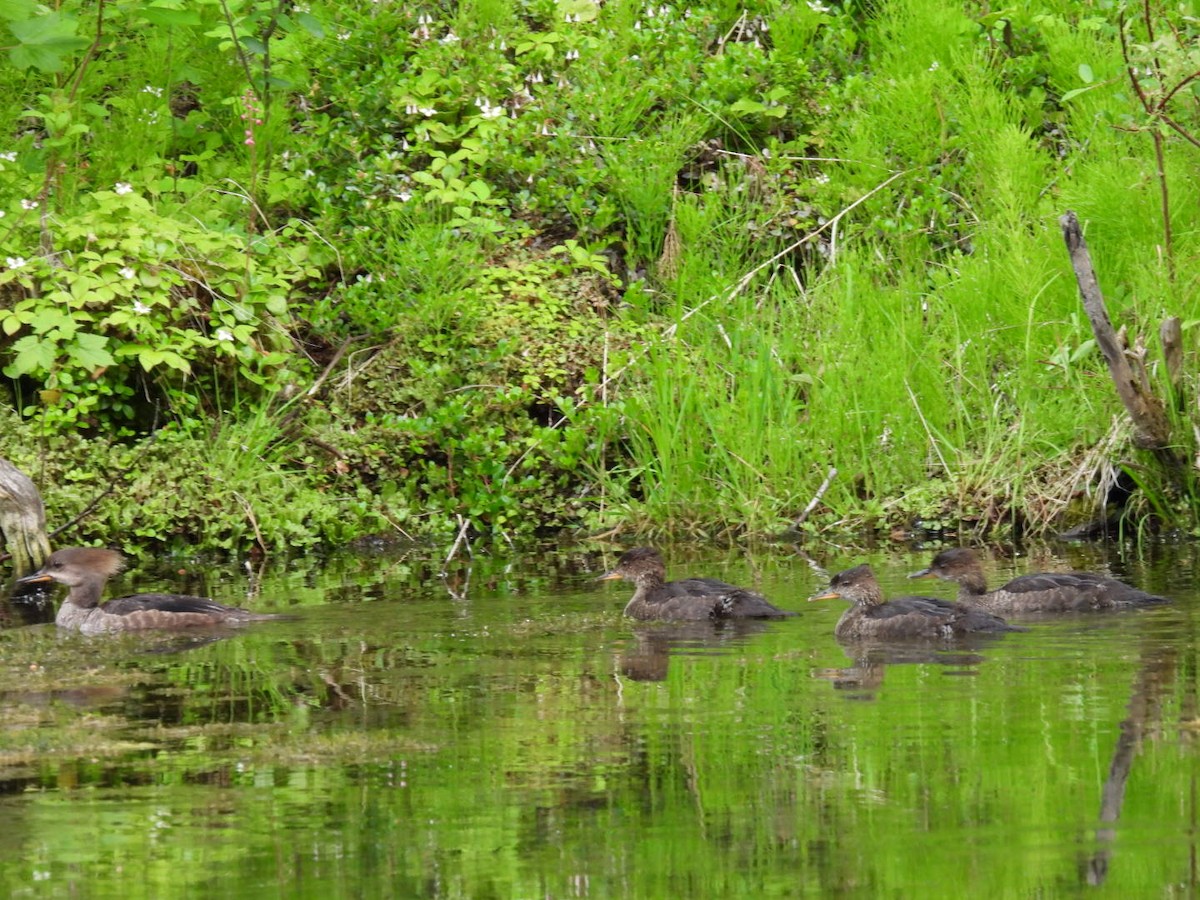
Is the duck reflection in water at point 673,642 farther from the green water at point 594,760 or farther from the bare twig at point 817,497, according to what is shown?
the bare twig at point 817,497

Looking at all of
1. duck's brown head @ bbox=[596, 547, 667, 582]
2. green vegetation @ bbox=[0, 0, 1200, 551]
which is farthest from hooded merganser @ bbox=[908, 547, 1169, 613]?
green vegetation @ bbox=[0, 0, 1200, 551]

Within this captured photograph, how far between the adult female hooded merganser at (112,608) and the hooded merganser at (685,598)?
78.7 inches

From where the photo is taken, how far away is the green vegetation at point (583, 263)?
13.1 m

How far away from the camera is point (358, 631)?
9.77m

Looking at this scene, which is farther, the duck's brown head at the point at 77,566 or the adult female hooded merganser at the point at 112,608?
the duck's brown head at the point at 77,566

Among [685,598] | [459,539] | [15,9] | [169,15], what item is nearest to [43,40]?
[15,9]

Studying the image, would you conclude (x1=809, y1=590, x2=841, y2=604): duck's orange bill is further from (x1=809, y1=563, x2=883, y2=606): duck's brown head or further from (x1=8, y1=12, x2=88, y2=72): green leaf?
(x1=8, y1=12, x2=88, y2=72): green leaf

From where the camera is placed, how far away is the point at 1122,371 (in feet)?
37.7

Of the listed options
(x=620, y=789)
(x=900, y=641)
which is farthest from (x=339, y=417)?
(x=620, y=789)

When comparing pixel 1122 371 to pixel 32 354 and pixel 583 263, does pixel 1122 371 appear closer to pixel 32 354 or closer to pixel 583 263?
pixel 583 263

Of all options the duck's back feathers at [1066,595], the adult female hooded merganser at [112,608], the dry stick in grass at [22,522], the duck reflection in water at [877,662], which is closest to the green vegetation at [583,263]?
the dry stick in grass at [22,522]

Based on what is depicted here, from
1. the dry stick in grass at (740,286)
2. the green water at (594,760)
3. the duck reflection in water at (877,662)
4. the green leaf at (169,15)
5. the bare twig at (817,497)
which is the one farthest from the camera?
the dry stick in grass at (740,286)

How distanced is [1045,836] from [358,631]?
502cm

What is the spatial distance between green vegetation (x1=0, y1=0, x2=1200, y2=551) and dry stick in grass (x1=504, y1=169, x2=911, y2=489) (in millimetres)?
51
